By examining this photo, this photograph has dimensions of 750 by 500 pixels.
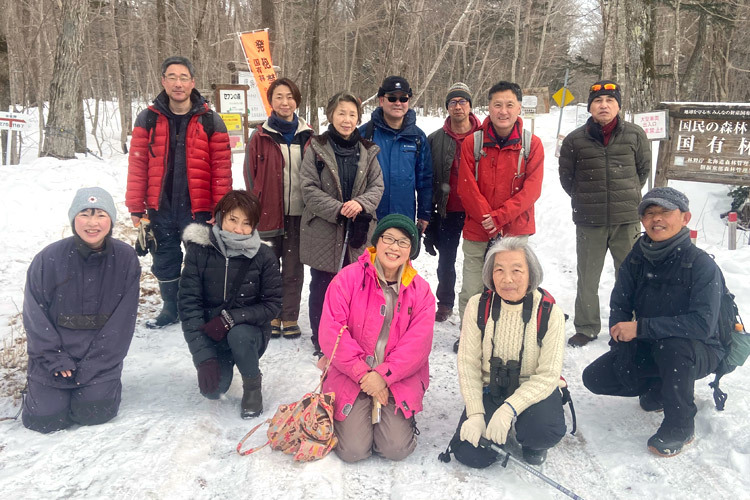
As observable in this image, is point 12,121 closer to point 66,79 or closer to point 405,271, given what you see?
point 66,79

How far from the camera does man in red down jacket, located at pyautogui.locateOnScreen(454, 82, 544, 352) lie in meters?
4.05

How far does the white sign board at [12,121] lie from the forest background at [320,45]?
1.53ft

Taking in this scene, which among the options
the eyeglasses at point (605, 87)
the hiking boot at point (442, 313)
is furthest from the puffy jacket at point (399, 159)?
the eyeglasses at point (605, 87)

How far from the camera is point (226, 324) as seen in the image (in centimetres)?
339

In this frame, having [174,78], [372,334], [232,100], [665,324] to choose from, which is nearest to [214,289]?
[372,334]

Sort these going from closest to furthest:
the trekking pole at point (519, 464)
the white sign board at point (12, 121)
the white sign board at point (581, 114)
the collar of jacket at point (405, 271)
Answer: the trekking pole at point (519, 464)
the collar of jacket at point (405, 271)
the white sign board at point (12, 121)
the white sign board at point (581, 114)

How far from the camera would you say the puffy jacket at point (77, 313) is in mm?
→ 3066

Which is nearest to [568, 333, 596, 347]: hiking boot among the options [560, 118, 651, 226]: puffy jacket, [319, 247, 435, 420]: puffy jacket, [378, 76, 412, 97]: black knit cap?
[560, 118, 651, 226]: puffy jacket

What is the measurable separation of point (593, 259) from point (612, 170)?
0.79 meters

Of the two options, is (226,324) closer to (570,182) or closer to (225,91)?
(570,182)

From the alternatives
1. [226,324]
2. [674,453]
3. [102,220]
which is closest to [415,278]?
[226,324]

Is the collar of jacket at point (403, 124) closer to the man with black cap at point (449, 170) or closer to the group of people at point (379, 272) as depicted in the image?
the group of people at point (379, 272)

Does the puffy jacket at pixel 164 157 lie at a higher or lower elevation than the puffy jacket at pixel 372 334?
higher

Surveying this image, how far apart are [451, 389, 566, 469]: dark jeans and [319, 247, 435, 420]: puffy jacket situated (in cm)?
37
